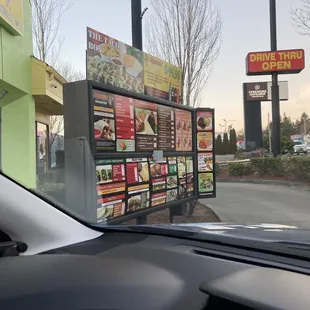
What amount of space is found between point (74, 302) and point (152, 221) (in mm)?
6954

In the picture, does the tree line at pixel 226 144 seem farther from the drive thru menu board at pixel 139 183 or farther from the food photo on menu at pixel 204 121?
the drive thru menu board at pixel 139 183

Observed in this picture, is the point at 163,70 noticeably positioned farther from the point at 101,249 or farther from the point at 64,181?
the point at 101,249

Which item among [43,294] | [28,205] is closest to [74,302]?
[43,294]

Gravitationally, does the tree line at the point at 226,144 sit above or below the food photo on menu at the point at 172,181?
above

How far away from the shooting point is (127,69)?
7602mm

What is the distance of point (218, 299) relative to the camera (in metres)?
1.35

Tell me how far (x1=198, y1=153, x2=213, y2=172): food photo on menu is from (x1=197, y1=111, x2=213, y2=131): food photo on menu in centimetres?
57

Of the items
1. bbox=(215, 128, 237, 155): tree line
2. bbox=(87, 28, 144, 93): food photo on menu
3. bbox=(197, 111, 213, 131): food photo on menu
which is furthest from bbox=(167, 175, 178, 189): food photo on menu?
bbox=(215, 128, 237, 155): tree line

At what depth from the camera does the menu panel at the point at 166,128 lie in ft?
23.2

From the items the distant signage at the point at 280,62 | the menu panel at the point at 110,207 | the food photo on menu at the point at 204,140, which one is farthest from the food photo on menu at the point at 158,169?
the distant signage at the point at 280,62

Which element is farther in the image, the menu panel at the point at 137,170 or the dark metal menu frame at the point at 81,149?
the menu panel at the point at 137,170

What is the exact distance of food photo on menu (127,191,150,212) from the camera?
237 inches

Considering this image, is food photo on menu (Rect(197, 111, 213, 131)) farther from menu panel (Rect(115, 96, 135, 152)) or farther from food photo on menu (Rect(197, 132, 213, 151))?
menu panel (Rect(115, 96, 135, 152))

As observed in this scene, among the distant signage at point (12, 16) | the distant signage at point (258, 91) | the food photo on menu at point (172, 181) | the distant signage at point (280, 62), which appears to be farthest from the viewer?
the distant signage at point (258, 91)
